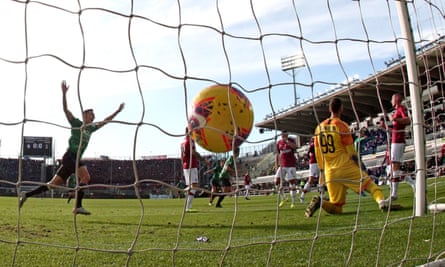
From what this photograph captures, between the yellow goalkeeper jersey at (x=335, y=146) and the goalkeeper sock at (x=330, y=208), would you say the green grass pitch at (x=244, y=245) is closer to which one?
the goalkeeper sock at (x=330, y=208)

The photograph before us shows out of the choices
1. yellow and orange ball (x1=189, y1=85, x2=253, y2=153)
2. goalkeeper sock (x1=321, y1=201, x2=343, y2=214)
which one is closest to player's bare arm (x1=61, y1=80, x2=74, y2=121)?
yellow and orange ball (x1=189, y1=85, x2=253, y2=153)

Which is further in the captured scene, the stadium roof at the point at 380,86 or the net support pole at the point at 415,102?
the net support pole at the point at 415,102

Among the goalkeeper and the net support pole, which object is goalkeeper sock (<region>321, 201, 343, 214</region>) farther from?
the net support pole

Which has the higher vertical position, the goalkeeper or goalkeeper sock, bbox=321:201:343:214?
the goalkeeper

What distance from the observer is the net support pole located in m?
4.74

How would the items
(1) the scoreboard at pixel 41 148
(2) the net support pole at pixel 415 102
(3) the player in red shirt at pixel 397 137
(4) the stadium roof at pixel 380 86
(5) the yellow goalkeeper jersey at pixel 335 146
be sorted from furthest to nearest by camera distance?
(1) the scoreboard at pixel 41 148 < (3) the player in red shirt at pixel 397 137 < (5) the yellow goalkeeper jersey at pixel 335 146 < (2) the net support pole at pixel 415 102 < (4) the stadium roof at pixel 380 86

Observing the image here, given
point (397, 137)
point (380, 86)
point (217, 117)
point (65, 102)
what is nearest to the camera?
point (65, 102)

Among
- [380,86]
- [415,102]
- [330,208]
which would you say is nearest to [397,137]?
[380,86]

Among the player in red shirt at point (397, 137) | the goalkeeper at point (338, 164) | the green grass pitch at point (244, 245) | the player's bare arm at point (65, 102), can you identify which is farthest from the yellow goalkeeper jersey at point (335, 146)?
the player's bare arm at point (65, 102)

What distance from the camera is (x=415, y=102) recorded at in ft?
15.7

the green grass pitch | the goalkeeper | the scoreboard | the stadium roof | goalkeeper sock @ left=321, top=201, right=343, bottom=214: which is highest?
the scoreboard

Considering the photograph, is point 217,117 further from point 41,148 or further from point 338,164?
point 41,148

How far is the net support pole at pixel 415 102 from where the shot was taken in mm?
4738

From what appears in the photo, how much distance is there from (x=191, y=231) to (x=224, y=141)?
1.01 m
